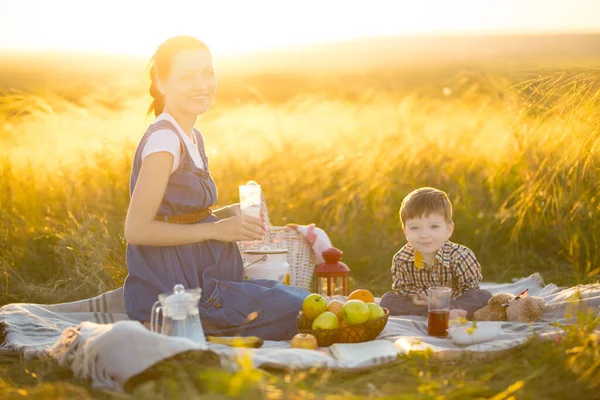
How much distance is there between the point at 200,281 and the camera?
4.17 m

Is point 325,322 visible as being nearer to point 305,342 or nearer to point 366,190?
point 305,342

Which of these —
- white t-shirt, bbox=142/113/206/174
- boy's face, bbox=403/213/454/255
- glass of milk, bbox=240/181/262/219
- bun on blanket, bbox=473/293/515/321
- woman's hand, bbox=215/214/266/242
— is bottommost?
bun on blanket, bbox=473/293/515/321

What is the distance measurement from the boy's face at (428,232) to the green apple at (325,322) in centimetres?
92

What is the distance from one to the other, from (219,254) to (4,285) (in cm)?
229

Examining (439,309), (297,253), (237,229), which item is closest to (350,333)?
(439,309)

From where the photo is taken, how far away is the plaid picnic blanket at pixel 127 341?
323cm

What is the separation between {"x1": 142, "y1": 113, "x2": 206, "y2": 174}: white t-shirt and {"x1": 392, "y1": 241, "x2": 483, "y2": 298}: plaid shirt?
4.77 ft

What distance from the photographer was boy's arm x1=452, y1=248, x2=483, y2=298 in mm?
4664

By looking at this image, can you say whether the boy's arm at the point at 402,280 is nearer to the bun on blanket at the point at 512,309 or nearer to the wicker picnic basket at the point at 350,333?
the bun on blanket at the point at 512,309

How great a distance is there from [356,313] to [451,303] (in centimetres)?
91

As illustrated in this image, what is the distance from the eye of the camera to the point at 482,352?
363cm

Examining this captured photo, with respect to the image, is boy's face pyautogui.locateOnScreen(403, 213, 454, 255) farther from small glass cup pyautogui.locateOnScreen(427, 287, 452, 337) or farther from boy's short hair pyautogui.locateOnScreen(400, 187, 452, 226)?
small glass cup pyautogui.locateOnScreen(427, 287, 452, 337)

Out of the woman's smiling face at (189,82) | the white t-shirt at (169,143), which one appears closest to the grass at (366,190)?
the white t-shirt at (169,143)

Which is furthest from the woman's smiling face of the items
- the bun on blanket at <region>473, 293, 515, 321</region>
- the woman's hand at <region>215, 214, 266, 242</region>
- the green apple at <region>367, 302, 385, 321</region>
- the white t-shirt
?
the bun on blanket at <region>473, 293, 515, 321</region>
